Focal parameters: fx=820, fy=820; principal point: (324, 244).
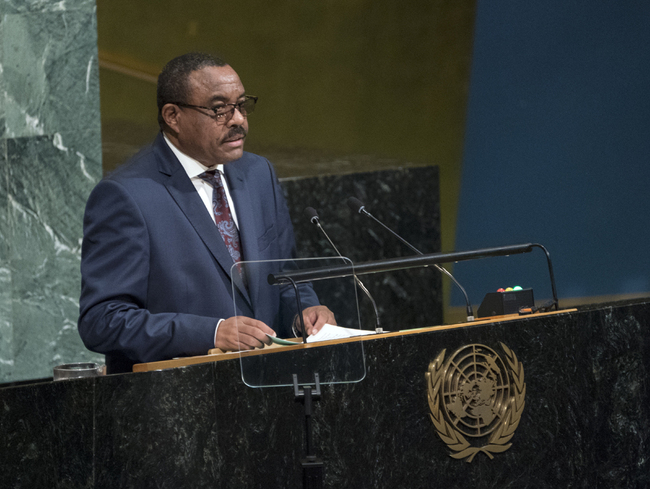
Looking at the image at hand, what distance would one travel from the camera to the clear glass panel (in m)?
1.76

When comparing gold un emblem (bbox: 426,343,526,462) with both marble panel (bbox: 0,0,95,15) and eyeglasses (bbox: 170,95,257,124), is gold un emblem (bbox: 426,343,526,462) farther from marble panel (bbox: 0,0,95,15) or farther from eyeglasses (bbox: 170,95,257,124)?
marble panel (bbox: 0,0,95,15)

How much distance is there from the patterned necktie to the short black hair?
0.81ft

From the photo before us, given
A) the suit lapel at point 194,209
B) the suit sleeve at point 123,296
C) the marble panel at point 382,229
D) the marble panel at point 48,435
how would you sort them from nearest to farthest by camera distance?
the marble panel at point 48,435, the suit sleeve at point 123,296, the suit lapel at point 194,209, the marble panel at point 382,229

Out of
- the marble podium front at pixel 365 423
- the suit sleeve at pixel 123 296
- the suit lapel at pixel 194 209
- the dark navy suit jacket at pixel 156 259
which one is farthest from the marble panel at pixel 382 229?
the marble podium front at pixel 365 423

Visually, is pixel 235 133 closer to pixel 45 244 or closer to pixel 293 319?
pixel 293 319

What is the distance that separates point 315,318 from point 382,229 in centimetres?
271

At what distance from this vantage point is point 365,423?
1878 mm

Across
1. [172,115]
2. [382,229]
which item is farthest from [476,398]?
[382,229]

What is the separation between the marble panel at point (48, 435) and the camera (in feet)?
5.25

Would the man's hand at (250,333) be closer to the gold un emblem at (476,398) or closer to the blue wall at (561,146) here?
the gold un emblem at (476,398)

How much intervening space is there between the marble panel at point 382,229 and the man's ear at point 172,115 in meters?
1.99

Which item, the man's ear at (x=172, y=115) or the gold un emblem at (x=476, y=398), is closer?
the gold un emblem at (x=476, y=398)

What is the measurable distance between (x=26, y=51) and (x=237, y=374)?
3.48m

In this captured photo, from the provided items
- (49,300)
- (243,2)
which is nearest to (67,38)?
(243,2)
